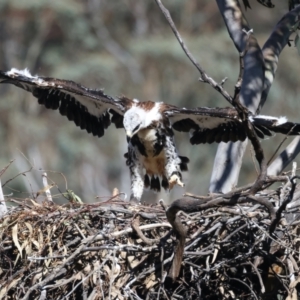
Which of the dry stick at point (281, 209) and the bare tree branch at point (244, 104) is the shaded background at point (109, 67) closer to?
the bare tree branch at point (244, 104)

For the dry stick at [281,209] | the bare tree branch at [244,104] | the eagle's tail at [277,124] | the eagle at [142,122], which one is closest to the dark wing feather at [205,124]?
the eagle at [142,122]

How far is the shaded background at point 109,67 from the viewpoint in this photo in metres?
26.8

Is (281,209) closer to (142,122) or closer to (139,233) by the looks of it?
→ (139,233)

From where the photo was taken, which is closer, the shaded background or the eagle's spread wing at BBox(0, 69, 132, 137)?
the eagle's spread wing at BBox(0, 69, 132, 137)

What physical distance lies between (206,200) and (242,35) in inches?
142

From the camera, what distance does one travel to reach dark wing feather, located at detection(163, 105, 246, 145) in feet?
24.4

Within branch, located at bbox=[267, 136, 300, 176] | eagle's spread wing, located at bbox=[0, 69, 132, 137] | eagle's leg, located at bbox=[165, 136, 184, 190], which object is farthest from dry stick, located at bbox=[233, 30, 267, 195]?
eagle's spread wing, located at bbox=[0, 69, 132, 137]

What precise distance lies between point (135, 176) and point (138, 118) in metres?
0.73

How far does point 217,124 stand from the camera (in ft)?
25.7

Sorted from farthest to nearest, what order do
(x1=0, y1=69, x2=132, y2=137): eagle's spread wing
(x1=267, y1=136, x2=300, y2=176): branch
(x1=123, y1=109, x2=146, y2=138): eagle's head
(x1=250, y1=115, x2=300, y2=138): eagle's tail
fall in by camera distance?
(x1=267, y1=136, x2=300, y2=176): branch
(x1=0, y1=69, x2=132, y2=137): eagle's spread wing
(x1=123, y1=109, x2=146, y2=138): eagle's head
(x1=250, y1=115, x2=300, y2=138): eagle's tail

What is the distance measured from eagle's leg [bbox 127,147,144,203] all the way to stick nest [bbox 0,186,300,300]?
204 centimetres

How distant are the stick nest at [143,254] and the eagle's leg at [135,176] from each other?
80.3 inches

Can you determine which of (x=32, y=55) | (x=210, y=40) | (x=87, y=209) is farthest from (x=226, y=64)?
(x=87, y=209)

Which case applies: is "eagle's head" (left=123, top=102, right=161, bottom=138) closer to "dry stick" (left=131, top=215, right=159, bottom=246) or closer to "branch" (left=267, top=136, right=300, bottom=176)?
"branch" (left=267, top=136, right=300, bottom=176)
